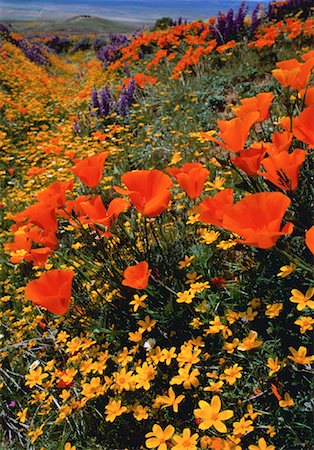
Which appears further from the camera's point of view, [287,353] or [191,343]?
[191,343]

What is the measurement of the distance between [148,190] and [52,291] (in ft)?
1.85

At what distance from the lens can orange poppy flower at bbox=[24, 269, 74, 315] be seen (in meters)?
1.46

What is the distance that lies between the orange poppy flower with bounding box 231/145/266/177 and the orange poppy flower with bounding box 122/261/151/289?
1.74 feet

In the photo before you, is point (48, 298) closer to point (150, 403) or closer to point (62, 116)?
point (150, 403)

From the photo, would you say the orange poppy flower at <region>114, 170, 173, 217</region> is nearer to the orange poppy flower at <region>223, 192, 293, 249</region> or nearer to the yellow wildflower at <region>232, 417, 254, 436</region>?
the orange poppy flower at <region>223, 192, 293, 249</region>

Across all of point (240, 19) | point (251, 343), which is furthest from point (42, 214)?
point (240, 19)

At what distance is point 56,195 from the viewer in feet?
5.49

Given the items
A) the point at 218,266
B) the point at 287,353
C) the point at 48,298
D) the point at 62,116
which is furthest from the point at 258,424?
the point at 62,116

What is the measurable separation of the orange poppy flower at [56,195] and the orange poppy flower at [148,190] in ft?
1.08

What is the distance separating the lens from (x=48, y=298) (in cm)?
143

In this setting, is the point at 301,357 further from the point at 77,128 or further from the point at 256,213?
the point at 77,128

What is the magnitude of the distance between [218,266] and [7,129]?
178 inches

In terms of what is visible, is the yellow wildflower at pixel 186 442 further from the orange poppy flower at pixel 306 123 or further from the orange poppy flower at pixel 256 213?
the orange poppy flower at pixel 306 123

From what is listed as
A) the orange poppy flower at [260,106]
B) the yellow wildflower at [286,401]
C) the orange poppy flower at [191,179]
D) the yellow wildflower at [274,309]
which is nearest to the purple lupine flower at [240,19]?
the orange poppy flower at [260,106]
